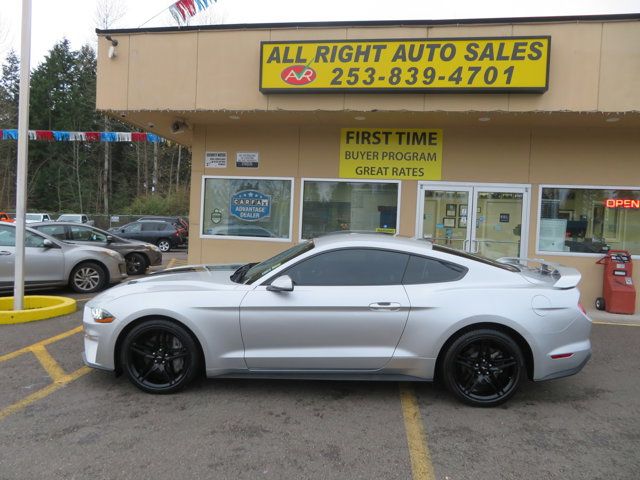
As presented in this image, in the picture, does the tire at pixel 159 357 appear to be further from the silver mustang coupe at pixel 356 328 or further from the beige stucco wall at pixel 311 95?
the beige stucco wall at pixel 311 95

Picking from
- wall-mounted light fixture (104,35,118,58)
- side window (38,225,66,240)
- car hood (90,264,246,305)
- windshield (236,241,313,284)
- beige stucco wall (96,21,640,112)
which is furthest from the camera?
side window (38,225,66,240)

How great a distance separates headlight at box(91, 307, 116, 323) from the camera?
4203 mm

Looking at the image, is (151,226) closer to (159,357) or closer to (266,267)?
(266,267)

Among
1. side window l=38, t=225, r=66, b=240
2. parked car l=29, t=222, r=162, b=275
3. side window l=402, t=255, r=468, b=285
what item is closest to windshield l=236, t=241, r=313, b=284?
side window l=402, t=255, r=468, b=285

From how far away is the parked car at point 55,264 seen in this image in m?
8.63

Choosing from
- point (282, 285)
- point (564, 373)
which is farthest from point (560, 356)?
point (282, 285)

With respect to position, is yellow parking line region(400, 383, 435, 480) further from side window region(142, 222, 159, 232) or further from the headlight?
side window region(142, 222, 159, 232)

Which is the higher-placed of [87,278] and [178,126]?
[178,126]

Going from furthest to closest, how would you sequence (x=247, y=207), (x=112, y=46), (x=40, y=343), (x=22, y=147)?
1. (x=247, y=207)
2. (x=112, y=46)
3. (x=22, y=147)
4. (x=40, y=343)

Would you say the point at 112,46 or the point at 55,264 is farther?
the point at 55,264

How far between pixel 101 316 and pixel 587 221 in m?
8.22

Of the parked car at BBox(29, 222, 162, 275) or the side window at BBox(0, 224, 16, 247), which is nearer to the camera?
the side window at BBox(0, 224, 16, 247)

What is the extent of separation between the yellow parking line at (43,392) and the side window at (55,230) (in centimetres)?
655

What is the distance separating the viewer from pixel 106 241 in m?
11.3
